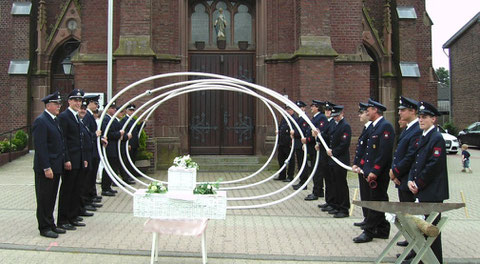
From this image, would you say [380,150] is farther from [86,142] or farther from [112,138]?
[112,138]

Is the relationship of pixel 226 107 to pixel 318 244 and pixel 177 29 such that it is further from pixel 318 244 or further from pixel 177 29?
pixel 318 244

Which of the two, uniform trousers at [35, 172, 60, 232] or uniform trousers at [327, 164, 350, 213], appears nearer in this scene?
uniform trousers at [35, 172, 60, 232]

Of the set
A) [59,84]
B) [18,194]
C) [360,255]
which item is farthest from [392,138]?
[59,84]

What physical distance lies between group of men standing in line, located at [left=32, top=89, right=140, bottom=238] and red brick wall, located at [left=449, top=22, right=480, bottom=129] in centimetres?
3105

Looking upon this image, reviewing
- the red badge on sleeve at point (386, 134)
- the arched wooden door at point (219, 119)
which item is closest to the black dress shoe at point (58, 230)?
the red badge on sleeve at point (386, 134)

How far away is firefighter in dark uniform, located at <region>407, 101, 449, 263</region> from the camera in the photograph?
5.21 meters

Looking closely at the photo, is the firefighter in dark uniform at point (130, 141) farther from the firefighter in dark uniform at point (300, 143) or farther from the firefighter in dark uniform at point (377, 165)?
the firefighter in dark uniform at point (377, 165)

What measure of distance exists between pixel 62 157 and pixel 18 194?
158 inches

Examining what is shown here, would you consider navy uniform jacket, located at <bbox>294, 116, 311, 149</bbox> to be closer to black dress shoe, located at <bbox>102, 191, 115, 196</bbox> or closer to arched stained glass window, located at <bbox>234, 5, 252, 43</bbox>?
black dress shoe, located at <bbox>102, 191, 115, 196</bbox>

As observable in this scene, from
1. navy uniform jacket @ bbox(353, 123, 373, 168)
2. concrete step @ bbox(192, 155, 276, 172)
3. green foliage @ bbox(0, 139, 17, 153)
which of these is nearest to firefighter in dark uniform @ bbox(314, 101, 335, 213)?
navy uniform jacket @ bbox(353, 123, 373, 168)

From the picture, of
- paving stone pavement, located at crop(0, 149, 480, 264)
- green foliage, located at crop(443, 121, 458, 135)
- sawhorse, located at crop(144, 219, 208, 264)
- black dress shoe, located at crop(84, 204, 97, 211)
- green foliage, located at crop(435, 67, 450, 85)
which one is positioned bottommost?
paving stone pavement, located at crop(0, 149, 480, 264)

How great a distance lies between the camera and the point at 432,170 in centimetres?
520

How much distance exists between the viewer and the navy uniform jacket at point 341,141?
8078 millimetres

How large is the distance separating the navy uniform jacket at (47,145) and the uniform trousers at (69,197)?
470 mm
